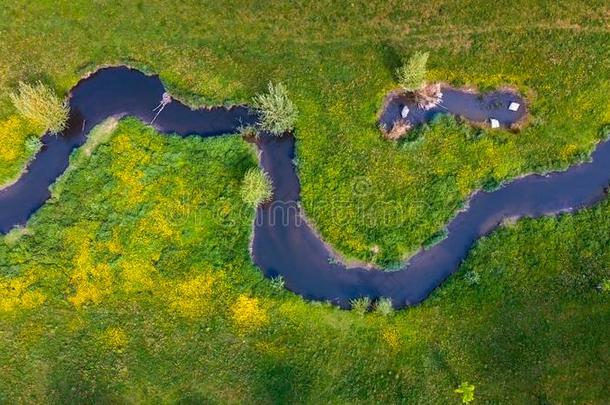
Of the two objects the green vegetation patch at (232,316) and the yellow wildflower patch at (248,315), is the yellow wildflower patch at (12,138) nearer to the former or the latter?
the green vegetation patch at (232,316)

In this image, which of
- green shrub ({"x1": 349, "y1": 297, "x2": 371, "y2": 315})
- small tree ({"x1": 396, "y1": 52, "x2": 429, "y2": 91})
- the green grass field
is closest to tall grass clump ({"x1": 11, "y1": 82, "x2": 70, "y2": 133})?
the green grass field

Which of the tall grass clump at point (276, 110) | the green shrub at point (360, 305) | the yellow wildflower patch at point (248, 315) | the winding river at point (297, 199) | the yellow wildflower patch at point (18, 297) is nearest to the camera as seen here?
the tall grass clump at point (276, 110)

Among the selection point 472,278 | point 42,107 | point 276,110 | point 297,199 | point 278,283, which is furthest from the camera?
point 297,199

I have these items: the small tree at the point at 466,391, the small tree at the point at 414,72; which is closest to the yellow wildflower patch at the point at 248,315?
the small tree at the point at 466,391

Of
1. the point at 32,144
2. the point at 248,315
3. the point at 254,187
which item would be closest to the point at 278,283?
the point at 248,315

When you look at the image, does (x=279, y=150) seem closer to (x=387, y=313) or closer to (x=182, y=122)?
(x=182, y=122)

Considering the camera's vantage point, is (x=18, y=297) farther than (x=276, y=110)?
Yes

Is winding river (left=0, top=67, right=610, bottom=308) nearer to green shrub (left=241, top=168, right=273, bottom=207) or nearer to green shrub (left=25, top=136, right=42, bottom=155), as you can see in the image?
green shrub (left=25, top=136, right=42, bottom=155)

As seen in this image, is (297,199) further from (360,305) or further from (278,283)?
(360,305)
